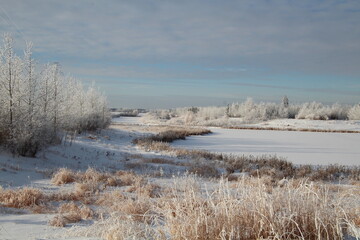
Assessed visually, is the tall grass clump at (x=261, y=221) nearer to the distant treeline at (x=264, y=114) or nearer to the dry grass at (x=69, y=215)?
the dry grass at (x=69, y=215)

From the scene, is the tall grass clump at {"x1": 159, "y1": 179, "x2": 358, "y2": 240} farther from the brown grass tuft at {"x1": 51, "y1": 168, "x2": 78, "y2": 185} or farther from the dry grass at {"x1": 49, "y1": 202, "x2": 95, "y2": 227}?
the brown grass tuft at {"x1": 51, "y1": 168, "x2": 78, "y2": 185}

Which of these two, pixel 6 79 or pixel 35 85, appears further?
pixel 35 85

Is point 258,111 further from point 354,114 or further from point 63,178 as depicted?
point 63,178

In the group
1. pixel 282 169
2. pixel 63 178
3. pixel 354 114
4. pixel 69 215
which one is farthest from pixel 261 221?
pixel 354 114

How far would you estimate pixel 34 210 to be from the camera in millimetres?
5254

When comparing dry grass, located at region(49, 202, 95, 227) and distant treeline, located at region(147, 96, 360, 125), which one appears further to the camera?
distant treeline, located at region(147, 96, 360, 125)

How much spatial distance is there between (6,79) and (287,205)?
1188 centimetres

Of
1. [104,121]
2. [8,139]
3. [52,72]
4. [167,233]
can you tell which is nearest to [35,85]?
[8,139]

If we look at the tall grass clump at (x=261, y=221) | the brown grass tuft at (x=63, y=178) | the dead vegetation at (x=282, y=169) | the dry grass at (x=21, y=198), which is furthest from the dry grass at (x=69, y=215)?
the dead vegetation at (x=282, y=169)

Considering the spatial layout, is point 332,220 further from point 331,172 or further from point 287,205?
point 331,172

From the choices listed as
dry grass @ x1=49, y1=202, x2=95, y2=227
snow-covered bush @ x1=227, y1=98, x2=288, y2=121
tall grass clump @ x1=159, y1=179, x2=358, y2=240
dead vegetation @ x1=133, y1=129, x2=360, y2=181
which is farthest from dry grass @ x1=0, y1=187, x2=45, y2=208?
snow-covered bush @ x1=227, y1=98, x2=288, y2=121

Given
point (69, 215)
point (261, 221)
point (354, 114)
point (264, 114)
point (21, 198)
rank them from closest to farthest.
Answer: point (261, 221) → point (69, 215) → point (21, 198) → point (354, 114) → point (264, 114)

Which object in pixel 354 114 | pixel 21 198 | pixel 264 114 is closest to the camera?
pixel 21 198

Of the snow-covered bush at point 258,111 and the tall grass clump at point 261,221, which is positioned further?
the snow-covered bush at point 258,111
